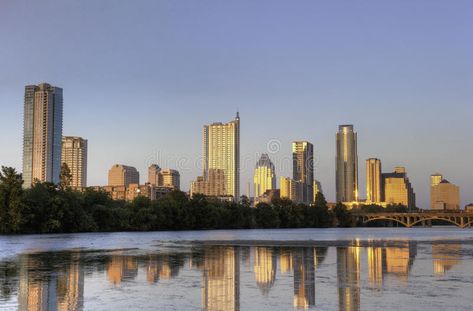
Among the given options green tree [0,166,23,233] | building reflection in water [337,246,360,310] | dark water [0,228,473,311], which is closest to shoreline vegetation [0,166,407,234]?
green tree [0,166,23,233]

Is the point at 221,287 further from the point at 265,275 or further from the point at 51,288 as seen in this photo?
the point at 51,288

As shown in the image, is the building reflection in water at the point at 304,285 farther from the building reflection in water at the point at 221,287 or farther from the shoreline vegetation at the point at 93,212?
the shoreline vegetation at the point at 93,212

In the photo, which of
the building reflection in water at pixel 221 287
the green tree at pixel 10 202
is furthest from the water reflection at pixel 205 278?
the green tree at pixel 10 202

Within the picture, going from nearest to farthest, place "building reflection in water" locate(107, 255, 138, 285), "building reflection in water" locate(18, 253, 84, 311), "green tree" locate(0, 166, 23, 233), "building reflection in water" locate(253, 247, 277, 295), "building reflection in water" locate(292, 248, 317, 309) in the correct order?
"building reflection in water" locate(18, 253, 84, 311)
"building reflection in water" locate(292, 248, 317, 309)
"building reflection in water" locate(253, 247, 277, 295)
"building reflection in water" locate(107, 255, 138, 285)
"green tree" locate(0, 166, 23, 233)

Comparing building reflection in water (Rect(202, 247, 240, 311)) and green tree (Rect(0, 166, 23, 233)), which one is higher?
green tree (Rect(0, 166, 23, 233))

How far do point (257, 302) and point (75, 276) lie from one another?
37.5 ft

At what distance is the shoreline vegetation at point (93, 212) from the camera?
11575 cm

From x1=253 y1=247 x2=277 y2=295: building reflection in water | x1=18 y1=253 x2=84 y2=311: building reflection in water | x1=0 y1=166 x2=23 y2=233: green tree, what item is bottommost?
x1=253 y1=247 x2=277 y2=295: building reflection in water

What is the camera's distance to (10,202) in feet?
376

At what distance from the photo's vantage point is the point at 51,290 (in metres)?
22.3

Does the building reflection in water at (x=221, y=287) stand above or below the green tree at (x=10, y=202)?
below

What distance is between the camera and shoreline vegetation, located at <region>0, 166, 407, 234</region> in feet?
380

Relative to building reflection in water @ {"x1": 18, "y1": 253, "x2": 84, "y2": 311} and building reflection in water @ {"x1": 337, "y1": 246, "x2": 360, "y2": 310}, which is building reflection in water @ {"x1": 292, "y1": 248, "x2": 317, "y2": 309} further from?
building reflection in water @ {"x1": 18, "y1": 253, "x2": 84, "y2": 311}

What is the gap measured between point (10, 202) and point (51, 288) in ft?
323
